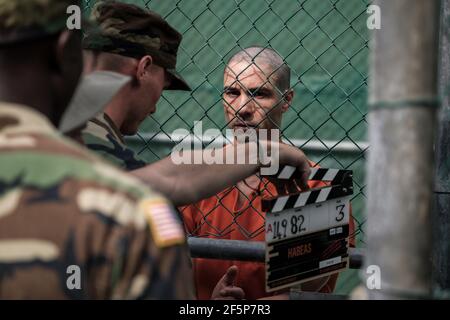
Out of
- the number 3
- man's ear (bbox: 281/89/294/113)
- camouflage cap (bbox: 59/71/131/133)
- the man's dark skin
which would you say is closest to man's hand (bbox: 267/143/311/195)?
the number 3

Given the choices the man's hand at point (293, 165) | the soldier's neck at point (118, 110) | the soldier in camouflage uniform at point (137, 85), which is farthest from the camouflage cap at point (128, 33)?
the man's hand at point (293, 165)

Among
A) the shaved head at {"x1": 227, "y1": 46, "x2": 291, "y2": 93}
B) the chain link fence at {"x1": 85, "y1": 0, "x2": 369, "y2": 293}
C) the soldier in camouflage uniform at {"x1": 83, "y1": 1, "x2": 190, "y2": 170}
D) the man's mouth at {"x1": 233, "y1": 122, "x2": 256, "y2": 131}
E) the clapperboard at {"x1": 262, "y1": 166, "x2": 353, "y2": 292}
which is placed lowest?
the clapperboard at {"x1": 262, "y1": 166, "x2": 353, "y2": 292}

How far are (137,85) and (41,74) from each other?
1.42 meters

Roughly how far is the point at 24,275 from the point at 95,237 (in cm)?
15

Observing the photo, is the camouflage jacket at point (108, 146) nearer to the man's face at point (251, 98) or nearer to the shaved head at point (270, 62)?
the man's face at point (251, 98)

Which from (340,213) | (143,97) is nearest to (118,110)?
(143,97)

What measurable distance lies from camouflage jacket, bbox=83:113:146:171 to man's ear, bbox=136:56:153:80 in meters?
0.32

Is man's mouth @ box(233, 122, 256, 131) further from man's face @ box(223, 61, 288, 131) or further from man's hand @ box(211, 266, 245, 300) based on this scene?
man's hand @ box(211, 266, 245, 300)

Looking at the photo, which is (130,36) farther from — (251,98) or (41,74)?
(41,74)

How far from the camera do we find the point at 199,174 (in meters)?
2.90

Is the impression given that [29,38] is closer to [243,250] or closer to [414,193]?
[414,193]

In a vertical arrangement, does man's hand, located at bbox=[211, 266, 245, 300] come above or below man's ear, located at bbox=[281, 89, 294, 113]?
below

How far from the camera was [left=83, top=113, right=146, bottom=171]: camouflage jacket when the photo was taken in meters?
2.83
